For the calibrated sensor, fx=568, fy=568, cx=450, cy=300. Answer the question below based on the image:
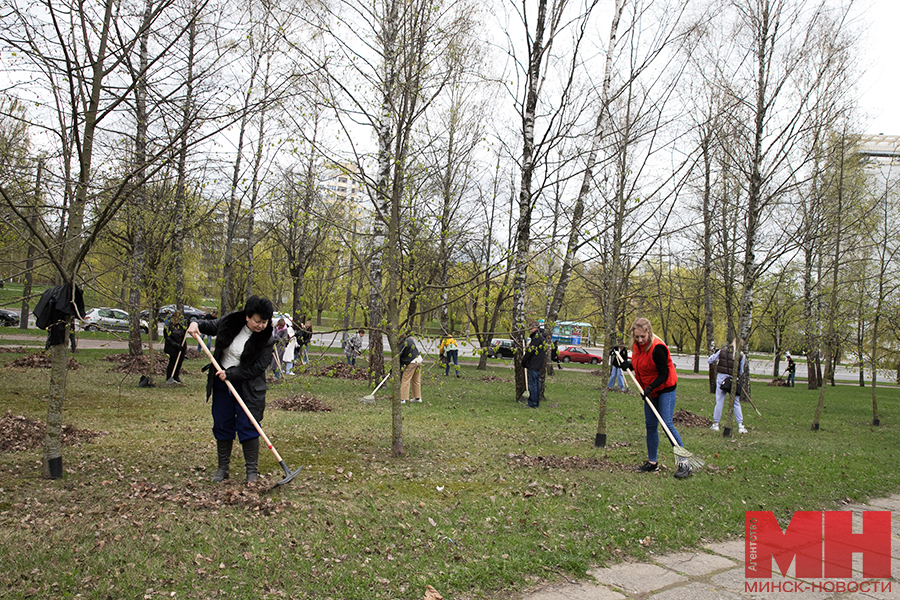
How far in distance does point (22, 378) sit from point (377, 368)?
24.5ft

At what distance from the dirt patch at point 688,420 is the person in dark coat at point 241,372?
28.9 feet

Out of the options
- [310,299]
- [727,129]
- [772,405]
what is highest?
[727,129]

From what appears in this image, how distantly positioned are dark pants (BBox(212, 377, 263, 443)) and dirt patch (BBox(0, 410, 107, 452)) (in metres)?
2.36

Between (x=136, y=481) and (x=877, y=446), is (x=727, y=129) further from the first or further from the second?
(x=136, y=481)

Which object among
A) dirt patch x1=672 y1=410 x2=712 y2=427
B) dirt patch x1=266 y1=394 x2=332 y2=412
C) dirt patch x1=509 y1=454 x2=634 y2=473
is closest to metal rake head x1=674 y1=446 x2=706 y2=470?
dirt patch x1=509 y1=454 x2=634 y2=473

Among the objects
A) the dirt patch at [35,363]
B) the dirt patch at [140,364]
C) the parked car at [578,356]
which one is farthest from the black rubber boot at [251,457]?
the parked car at [578,356]

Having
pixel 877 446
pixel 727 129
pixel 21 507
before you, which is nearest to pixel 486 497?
pixel 21 507

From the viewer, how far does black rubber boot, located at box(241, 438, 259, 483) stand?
5.14 m

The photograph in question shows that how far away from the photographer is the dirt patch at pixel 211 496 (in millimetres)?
4504

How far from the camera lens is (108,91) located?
4844mm

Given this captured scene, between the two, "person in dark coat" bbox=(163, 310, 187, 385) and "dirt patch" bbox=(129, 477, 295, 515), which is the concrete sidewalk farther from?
"person in dark coat" bbox=(163, 310, 187, 385)

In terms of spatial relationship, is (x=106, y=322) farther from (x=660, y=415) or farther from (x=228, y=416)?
(x=660, y=415)

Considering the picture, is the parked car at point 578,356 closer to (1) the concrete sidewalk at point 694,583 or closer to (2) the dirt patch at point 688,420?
(2) the dirt patch at point 688,420

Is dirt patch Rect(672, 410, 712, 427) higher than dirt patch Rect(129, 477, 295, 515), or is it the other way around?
dirt patch Rect(129, 477, 295, 515)
